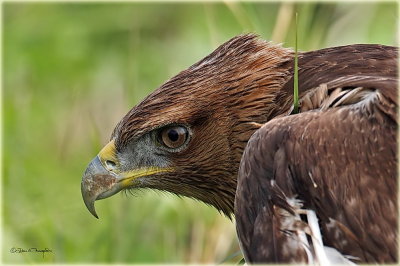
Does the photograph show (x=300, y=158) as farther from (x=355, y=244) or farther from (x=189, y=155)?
(x=189, y=155)

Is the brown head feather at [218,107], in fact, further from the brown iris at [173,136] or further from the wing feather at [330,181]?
the wing feather at [330,181]

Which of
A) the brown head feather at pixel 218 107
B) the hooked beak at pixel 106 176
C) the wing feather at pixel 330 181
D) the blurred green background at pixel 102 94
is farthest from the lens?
the blurred green background at pixel 102 94

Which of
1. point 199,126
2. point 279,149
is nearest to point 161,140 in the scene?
point 199,126

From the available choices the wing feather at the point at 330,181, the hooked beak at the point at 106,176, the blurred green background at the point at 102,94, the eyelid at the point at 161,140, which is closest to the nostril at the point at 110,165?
the hooked beak at the point at 106,176

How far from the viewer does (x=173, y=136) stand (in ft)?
18.7

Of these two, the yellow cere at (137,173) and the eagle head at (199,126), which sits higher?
the eagle head at (199,126)

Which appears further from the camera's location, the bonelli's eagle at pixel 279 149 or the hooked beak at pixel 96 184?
the hooked beak at pixel 96 184

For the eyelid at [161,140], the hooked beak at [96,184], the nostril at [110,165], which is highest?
the eyelid at [161,140]

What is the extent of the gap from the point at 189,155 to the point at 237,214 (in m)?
0.97

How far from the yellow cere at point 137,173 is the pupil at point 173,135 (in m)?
0.17

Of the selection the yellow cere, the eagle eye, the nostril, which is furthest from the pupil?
the nostril

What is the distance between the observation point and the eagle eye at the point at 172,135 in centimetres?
568

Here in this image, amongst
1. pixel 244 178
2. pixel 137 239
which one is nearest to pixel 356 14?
pixel 137 239

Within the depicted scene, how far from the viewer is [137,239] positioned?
6.64 meters
